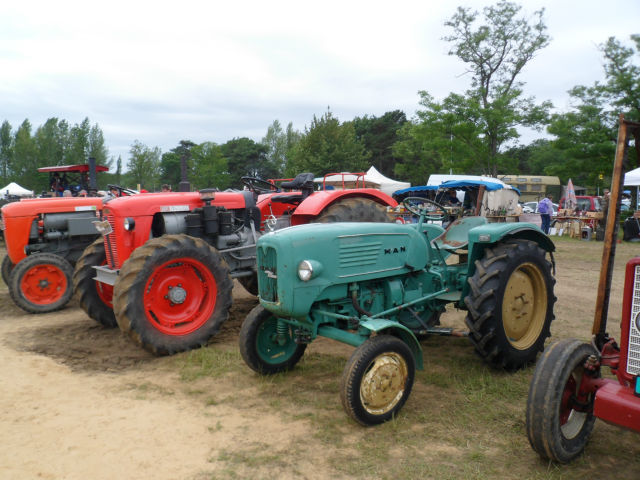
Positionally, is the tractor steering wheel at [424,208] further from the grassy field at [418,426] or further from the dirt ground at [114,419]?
the dirt ground at [114,419]

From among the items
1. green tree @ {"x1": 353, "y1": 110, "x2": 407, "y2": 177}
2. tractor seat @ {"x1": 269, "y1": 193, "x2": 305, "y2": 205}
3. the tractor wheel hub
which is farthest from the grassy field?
green tree @ {"x1": 353, "y1": 110, "x2": 407, "y2": 177}

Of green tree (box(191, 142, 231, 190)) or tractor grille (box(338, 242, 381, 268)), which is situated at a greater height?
green tree (box(191, 142, 231, 190))

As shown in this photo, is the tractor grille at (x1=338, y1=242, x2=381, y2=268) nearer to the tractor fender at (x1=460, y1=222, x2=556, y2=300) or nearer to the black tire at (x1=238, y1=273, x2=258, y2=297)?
the tractor fender at (x1=460, y1=222, x2=556, y2=300)

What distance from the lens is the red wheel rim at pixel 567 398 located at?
98.0 inches

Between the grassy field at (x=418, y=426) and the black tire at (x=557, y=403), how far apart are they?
134mm

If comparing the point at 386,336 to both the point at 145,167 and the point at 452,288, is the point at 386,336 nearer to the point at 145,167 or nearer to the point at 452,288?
the point at 452,288

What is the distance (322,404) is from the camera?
3.27m

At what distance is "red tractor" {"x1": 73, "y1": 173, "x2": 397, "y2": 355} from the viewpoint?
4.21 metres

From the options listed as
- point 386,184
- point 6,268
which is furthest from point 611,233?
point 386,184

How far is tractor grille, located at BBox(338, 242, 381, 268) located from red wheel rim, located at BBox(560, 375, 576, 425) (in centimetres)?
144

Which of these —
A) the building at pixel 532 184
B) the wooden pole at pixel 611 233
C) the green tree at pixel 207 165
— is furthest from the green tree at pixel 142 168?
the wooden pole at pixel 611 233

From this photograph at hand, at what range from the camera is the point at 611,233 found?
2.61 metres

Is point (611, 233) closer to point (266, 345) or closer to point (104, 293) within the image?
point (266, 345)

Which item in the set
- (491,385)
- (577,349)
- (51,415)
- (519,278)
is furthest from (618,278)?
(51,415)
